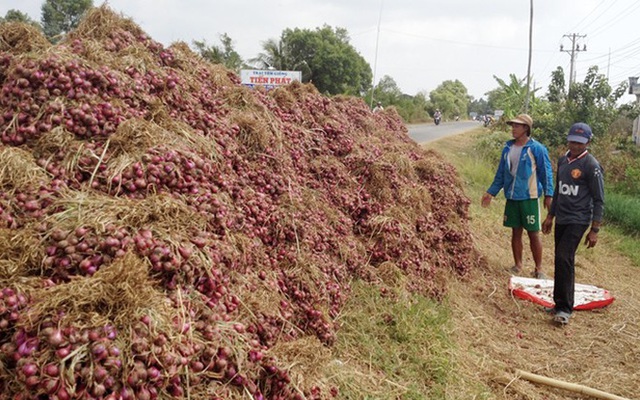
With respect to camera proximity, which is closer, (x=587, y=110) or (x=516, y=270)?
(x=516, y=270)

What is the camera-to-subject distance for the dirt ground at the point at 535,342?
338 cm

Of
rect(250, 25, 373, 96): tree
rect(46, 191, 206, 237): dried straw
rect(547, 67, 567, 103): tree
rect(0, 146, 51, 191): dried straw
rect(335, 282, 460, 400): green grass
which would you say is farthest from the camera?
rect(250, 25, 373, 96): tree

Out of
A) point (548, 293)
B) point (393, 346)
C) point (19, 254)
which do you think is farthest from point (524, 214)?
point (19, 254)

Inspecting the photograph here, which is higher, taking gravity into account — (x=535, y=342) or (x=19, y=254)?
(x=19, y=254)

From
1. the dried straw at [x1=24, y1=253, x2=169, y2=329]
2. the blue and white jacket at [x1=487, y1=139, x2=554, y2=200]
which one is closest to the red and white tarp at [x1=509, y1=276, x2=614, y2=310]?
the blue and white jacket at [x1=487, y1=139, x2=554, y2=200]

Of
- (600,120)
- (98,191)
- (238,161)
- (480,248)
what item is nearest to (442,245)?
(480,248)

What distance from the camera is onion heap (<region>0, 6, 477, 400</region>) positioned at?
5.66ft

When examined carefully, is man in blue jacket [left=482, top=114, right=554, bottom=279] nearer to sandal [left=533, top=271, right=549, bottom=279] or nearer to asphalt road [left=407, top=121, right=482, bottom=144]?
sandal [left=533, top=271, right=549, bottom=279]

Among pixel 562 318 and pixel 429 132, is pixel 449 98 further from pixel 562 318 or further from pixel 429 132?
pixel 562 318

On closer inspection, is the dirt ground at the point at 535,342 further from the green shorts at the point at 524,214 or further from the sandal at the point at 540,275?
the green shorts at the point at 524,214

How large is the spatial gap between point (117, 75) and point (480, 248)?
4906 millimetres

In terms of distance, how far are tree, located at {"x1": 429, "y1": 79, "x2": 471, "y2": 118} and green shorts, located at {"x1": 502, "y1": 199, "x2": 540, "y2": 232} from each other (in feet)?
182

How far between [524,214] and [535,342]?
1.65 metres

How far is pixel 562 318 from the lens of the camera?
443cm
